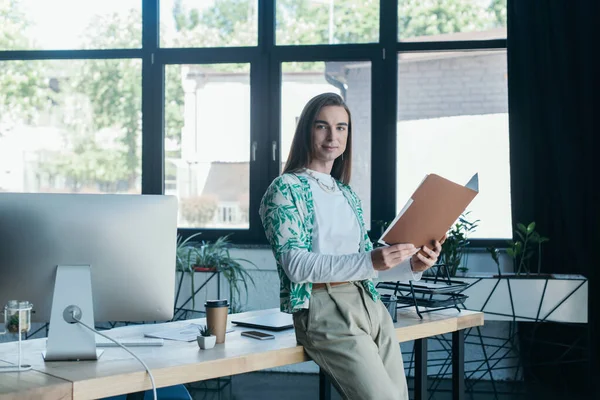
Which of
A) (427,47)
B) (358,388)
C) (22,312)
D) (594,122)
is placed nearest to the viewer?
(22,312)

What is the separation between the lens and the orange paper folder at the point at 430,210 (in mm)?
1996

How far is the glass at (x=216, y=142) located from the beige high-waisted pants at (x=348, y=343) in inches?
109

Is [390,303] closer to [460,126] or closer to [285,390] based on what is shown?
[285,390]

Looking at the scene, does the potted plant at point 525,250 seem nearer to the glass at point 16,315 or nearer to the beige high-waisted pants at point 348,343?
the beige high-waisted pants at point 348,343

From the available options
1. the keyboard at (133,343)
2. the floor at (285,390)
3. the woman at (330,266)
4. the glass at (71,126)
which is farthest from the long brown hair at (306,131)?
the glass at (71,126)

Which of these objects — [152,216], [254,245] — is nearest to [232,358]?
[152,216]

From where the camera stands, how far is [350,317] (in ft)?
6.85

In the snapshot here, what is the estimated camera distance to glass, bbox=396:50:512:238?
4617 mm

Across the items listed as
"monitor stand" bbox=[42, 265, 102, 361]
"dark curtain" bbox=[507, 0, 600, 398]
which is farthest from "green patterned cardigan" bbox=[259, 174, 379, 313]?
"dark curtain" bbox=[507, 0, 600, 398]

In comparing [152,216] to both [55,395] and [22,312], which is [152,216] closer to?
[22,312]

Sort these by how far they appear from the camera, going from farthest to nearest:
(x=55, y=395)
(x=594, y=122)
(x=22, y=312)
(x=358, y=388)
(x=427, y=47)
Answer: (x=427, y=47) < (x=594, y=122) < (x=358, y=388) < (x=22, y=312) < (x=55, y=395)

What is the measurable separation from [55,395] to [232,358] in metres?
0.46

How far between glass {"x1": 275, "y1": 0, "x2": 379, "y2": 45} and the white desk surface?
9.15 ft

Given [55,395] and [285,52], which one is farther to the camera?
[285,52]
